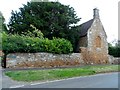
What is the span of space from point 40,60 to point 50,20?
10.2 meters

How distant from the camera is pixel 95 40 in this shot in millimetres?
33812

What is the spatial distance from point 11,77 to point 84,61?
1458cm

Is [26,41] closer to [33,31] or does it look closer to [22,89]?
[33,31]

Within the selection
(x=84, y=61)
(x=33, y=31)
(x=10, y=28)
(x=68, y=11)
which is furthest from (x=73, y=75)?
(x=10, y=28)

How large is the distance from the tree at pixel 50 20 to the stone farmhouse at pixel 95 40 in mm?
1836

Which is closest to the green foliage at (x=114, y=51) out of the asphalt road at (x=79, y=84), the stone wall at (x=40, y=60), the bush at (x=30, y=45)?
the stone wall at (x=40, y=60)

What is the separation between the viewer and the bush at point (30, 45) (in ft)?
72.5

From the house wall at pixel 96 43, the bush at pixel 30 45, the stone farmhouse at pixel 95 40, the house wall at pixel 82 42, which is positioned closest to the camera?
the bush at pixel 30 45

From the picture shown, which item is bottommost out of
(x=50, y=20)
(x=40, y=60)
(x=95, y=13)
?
(x=40, y=60)

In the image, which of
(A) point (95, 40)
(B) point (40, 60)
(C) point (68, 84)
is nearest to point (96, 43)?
(A) point (95, 40)

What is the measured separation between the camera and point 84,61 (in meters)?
28.9

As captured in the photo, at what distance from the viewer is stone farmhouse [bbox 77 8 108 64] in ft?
107

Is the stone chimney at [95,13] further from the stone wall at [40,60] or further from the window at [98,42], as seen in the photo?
the stone wall at [40,60]

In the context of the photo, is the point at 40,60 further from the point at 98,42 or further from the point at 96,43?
the point at 98,42
